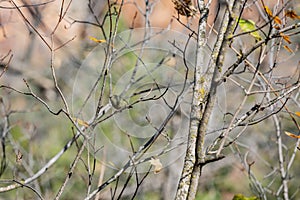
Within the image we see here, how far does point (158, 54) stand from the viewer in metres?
2.65

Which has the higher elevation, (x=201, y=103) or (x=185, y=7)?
(x=185, y=7)

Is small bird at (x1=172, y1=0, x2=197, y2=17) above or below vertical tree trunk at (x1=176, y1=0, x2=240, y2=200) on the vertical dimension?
above

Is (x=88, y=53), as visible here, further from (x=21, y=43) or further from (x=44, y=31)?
(x=21, y=43)

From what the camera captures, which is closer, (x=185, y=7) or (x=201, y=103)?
(x=201, y=103)

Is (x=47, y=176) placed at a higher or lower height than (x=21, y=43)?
lower

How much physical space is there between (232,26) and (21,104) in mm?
2980

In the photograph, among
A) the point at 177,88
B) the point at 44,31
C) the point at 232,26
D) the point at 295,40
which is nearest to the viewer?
the point at 232,26

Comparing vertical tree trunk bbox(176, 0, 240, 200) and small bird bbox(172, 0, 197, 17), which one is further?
small bird bbox(172, 0, 197, 17)

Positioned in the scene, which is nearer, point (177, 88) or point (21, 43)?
point (177, 88)

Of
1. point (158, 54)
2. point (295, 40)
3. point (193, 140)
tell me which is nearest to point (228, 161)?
point (295, 40)

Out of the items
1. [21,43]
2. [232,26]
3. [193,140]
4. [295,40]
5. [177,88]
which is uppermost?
[21,43]

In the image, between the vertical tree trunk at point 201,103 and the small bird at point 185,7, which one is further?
the small bird at point 185,7

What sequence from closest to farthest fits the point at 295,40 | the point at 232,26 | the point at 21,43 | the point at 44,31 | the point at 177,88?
the point at 232,26 → the point at 177,88 → the point at 44,31 → the point at 295,40 → the point at 21,43

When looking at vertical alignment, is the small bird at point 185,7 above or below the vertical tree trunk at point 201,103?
above
